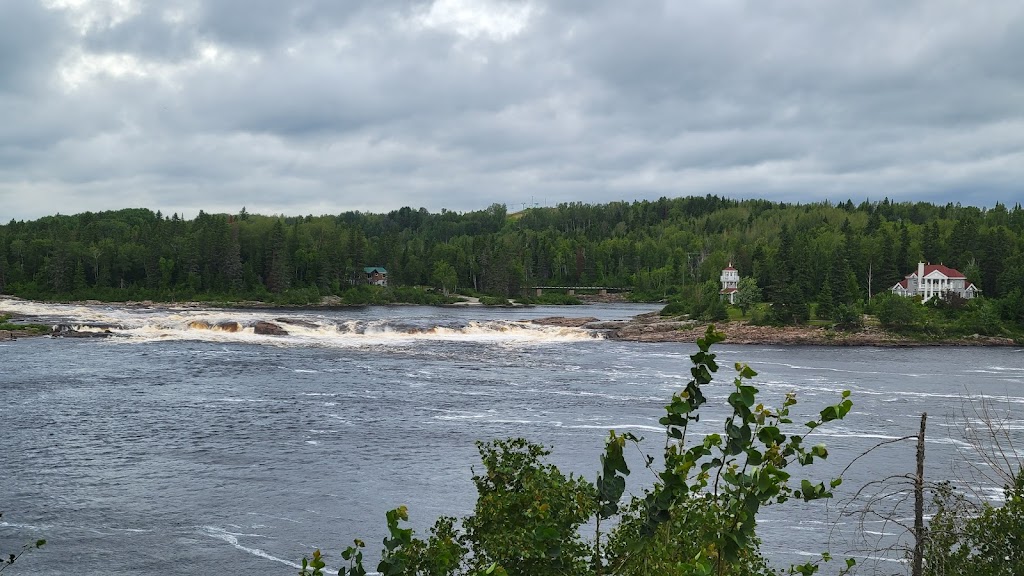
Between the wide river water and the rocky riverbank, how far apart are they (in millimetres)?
6725

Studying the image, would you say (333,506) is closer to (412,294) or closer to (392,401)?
(392,401)

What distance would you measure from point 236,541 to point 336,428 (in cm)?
1320

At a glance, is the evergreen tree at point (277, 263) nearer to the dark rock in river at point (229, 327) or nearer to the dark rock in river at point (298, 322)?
the dark rock in river at point (298, 322)

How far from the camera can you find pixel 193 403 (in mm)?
38406

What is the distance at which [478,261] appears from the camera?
151375mm

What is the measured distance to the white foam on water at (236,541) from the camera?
63.6 feet

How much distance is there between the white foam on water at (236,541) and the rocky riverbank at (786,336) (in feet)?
182

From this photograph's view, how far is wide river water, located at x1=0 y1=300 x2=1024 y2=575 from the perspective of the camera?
21.1 meters

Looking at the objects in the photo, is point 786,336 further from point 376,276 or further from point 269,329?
point 376,276

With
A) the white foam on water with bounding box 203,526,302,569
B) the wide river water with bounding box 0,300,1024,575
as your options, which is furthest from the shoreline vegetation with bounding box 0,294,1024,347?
the white foam on water with bounding box 203,526,302,569

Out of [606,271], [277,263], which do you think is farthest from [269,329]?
[606,271]

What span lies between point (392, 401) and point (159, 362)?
20063 mm

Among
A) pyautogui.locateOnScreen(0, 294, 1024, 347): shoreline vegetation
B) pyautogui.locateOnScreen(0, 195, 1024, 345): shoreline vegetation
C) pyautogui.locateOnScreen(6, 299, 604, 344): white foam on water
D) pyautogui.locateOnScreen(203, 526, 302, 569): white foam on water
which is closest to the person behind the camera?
pyautogui.locateOnScreen(203, 526, 302, 569): white foam on water

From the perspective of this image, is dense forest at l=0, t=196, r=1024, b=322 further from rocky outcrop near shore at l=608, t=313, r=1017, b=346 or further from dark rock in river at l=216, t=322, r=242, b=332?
dark rock in river at l=216, t=322, r=242, b=332
